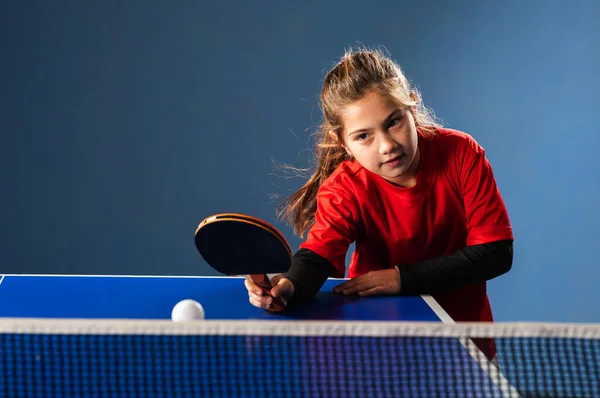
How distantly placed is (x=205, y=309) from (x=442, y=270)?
0.61 metres

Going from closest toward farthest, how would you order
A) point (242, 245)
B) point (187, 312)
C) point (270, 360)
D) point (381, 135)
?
point (270, 360), point (242, 245), point (187, 312), point (381, 135)

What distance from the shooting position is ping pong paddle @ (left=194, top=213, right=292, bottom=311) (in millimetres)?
1639

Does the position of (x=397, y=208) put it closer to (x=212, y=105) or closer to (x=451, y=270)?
(x=451, y=270)

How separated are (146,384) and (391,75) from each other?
1157mm

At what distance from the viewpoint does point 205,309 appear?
6.55 feet

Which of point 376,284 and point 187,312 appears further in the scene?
point 376,284

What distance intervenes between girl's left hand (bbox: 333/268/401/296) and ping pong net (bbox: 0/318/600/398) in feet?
1.66

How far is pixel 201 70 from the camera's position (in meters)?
4.09

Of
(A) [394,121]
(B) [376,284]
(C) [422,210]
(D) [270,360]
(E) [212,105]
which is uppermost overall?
(E) [212,105]

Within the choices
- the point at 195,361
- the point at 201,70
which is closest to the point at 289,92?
the point at 201,70

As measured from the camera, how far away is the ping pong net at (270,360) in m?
1.33

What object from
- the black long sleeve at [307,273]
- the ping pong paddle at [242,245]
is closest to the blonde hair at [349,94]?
the black long sleeve at [307,273]

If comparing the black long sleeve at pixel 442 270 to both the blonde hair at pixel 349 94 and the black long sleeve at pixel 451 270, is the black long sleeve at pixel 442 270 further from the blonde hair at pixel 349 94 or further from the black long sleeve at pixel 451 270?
the blonde hair at pixel 349 94

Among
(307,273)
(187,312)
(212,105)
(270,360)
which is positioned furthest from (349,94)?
(212,105)
